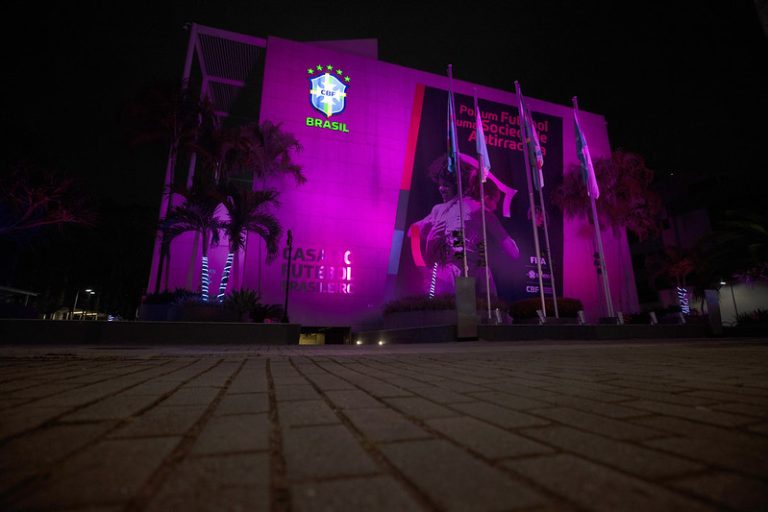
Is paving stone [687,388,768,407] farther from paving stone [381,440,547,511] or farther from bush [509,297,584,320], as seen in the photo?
bush [509,297,584,320]

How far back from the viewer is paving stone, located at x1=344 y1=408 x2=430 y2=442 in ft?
4.26

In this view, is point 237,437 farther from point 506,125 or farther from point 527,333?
point 506,125

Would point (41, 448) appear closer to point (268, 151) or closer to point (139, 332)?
point (139, 332)

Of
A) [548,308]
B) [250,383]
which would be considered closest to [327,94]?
[548,308]

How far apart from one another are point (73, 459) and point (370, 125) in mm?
24003

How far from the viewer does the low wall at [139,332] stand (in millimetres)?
8820

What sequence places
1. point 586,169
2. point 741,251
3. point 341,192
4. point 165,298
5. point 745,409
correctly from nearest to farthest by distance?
point 745,409 < point 165,298 < point 741,251 < point 586,169 < point 341,192

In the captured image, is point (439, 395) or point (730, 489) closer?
point (730, 489)

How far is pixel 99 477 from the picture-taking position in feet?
2.95

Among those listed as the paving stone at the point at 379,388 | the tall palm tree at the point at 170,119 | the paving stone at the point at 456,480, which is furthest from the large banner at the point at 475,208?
the paving stone at the point at 456,480

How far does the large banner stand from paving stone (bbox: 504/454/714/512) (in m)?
19.2

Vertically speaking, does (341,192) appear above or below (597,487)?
above

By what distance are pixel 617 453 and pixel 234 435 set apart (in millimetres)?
1247

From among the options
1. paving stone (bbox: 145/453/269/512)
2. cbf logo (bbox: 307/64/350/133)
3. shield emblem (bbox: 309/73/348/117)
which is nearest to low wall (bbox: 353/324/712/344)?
paving stone (bbox: 145/453/269/512)
